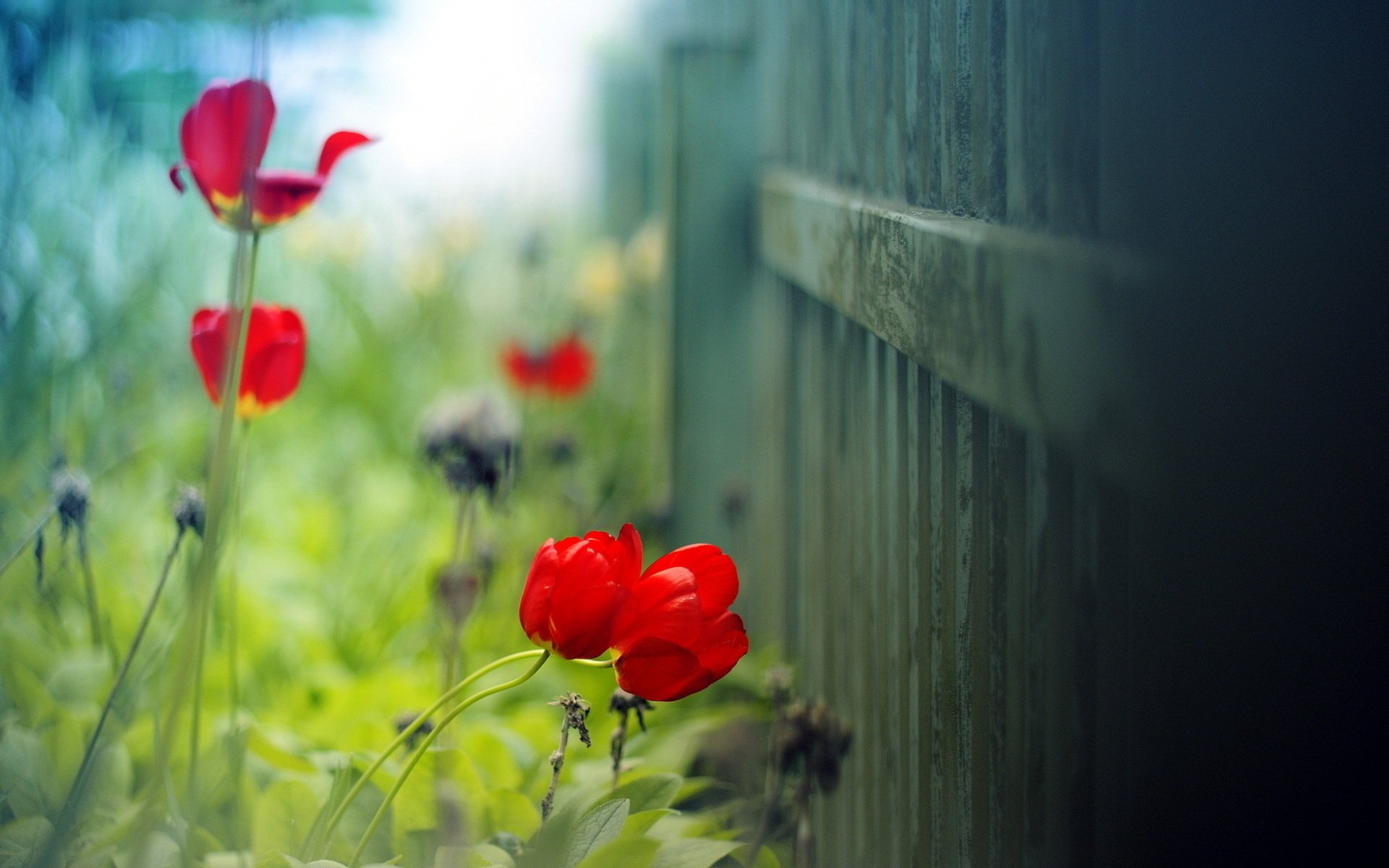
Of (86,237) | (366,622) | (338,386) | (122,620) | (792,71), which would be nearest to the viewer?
(792,71)

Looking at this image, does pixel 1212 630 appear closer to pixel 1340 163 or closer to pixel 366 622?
pixel 1340 163

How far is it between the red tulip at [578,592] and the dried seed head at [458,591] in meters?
0.49

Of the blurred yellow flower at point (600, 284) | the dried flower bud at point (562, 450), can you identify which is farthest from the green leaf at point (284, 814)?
the blurred yellow flower at point (600, 284)

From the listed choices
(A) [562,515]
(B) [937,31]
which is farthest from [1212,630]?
(A) [562,515]

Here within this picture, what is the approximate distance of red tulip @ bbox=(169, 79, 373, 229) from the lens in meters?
0.87

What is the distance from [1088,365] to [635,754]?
964 millimetres

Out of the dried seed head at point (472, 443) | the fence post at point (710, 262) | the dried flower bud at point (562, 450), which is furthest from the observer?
the dried flower bud at point (562, 450)

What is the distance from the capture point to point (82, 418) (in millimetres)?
1993

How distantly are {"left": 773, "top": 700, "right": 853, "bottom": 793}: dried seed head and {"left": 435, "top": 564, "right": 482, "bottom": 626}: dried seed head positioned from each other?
1.48 feet

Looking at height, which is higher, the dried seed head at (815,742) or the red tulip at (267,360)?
the red tulip at (267,360)

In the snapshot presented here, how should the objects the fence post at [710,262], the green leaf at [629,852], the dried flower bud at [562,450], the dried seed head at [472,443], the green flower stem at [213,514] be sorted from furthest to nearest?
the dried flower bud at [562,450]
the fence post at [710,262]
the dried seed head at [472,443]
the green leaf at [629,852]
the green flower stem at [213,514]

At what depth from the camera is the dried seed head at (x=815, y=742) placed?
938 millimetres

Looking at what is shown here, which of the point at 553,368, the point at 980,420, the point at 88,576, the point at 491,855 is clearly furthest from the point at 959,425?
the point at 553,368

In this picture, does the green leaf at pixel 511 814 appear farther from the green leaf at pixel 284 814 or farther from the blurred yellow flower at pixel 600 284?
the blurred yellow flower at pixel 600 284
